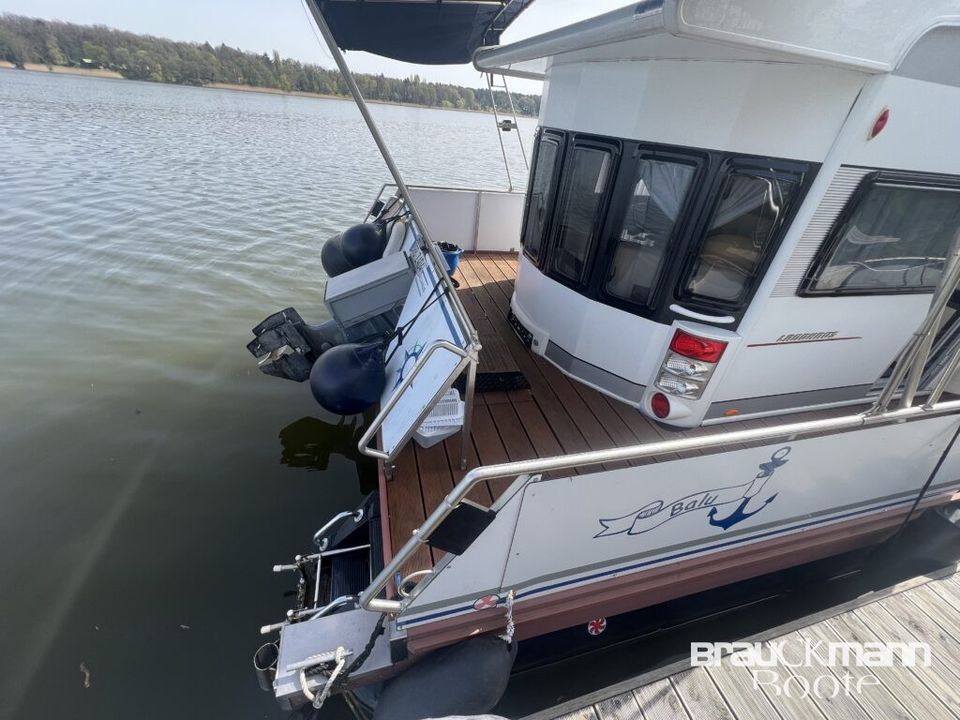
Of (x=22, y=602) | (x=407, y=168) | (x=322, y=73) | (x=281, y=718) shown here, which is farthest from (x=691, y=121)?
(x=322, y=73)

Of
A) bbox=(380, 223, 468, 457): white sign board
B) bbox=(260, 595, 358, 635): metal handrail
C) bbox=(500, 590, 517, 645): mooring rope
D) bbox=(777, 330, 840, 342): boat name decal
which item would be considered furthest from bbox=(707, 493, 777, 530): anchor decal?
bbox=(260, 595, 358, 635): metal handrail

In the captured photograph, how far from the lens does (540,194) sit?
404 cm

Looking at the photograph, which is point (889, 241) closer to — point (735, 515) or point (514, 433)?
point (735, 515)

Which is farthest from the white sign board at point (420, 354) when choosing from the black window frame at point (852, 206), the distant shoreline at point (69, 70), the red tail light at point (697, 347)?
the distant shoreline at point (69, 70)

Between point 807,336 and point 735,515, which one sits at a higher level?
point 807,336

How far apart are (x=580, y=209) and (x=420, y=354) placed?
161 cm

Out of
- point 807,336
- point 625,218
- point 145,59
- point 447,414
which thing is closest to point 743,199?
point 625,218

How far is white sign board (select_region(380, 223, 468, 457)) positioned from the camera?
2730 mm

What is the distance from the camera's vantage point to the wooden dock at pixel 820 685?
7.93 feet

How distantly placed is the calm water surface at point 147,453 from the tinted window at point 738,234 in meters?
3.54

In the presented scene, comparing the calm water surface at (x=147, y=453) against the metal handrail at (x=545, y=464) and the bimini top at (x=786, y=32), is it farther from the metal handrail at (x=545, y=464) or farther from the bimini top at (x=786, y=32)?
the bimini top at (x=786, y=32)

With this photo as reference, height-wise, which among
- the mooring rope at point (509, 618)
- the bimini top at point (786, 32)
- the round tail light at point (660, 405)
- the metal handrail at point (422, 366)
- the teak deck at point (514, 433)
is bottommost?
the mooring rope at point (509, 618)

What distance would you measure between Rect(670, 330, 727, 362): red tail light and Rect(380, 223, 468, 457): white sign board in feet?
4.96

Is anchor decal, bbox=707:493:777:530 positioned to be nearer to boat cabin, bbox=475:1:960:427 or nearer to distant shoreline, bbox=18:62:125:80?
boat cabin, bbox=475:1:960:427
